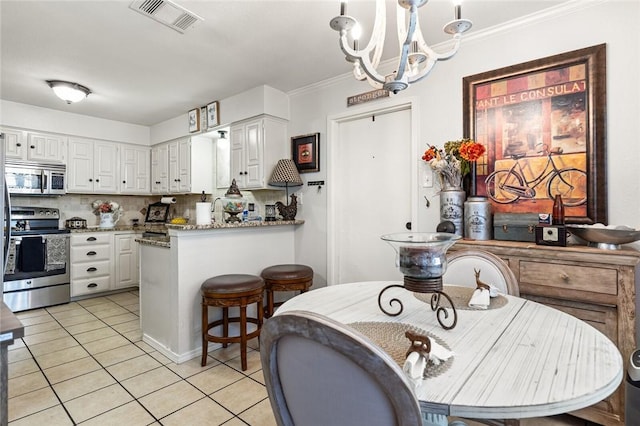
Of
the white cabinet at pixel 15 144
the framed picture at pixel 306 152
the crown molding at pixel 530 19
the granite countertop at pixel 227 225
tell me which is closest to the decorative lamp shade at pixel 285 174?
the framed picture at pixel 306 152

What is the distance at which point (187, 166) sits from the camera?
441cm

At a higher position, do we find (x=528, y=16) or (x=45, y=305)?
(x=528, y=16)

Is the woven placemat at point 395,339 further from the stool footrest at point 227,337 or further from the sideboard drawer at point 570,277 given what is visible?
the stool footrest at point 227,337

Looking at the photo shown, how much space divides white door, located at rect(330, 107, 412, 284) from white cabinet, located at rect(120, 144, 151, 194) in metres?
3.55

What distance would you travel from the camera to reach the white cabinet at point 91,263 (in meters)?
4.13

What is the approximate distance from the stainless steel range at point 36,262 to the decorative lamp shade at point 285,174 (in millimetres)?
2949

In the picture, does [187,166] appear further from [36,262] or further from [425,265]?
[425,265]

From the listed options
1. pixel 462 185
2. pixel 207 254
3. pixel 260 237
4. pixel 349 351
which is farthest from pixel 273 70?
pixel 349 351

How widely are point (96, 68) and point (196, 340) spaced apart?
2708mm

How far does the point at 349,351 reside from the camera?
558mm

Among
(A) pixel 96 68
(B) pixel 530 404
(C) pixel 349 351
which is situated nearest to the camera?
(C) pixel 349 351

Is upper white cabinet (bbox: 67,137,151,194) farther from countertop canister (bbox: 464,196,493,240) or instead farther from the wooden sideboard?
the wooden sideboard

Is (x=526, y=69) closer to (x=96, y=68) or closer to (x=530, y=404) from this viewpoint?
(x=530, y=404)

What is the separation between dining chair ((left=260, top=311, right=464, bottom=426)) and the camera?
55 centimetres
